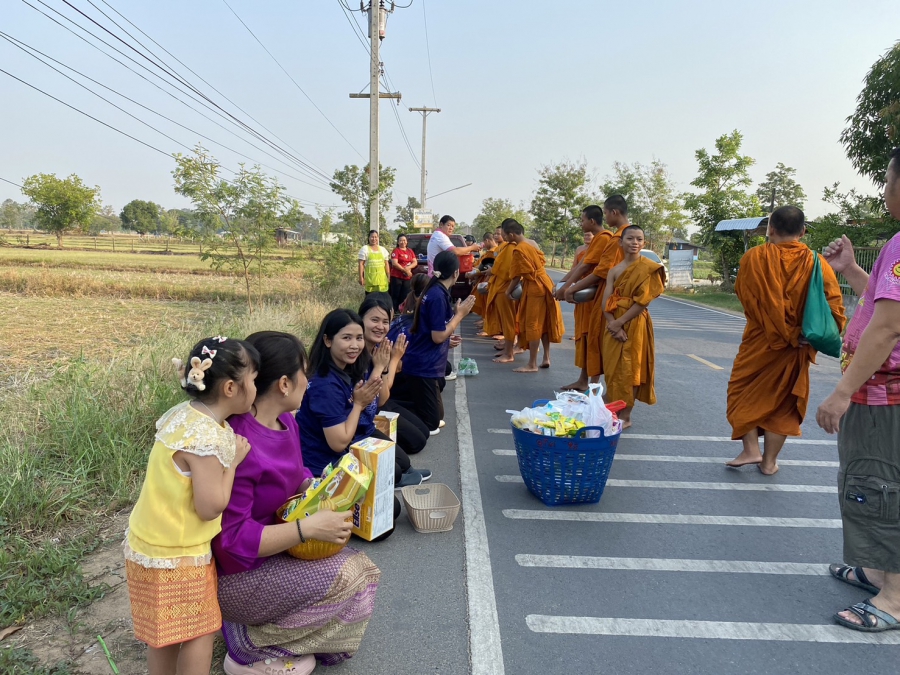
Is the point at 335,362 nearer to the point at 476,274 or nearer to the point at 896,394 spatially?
the point at 896,394

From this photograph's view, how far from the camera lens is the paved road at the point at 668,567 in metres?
2.60

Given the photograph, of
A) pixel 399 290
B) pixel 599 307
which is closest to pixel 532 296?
pixel 599 307

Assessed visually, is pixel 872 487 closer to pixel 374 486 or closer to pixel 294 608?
pixel 374 486

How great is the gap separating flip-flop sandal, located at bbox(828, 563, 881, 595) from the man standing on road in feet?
0.90

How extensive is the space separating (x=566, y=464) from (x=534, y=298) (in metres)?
4.64

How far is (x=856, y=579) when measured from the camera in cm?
318

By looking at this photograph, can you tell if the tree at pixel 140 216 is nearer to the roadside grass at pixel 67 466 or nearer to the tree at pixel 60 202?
the tree at pixel 60 202

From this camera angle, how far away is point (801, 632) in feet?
9.05

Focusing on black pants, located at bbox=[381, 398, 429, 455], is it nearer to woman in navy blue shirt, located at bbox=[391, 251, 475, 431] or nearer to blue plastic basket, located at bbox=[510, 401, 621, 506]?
woman in navy blue shirt, located at bbox=[391, 251, 475, 431]

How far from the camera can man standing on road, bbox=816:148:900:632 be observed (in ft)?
8.81

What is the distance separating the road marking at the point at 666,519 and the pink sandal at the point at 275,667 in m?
1.79

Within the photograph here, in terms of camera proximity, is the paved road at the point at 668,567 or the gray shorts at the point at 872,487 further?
the gray shorts at the point at 872,487

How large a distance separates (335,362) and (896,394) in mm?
2758

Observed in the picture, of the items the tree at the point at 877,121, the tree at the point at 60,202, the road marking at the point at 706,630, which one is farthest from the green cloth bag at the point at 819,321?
the tree at the point at 60,202
